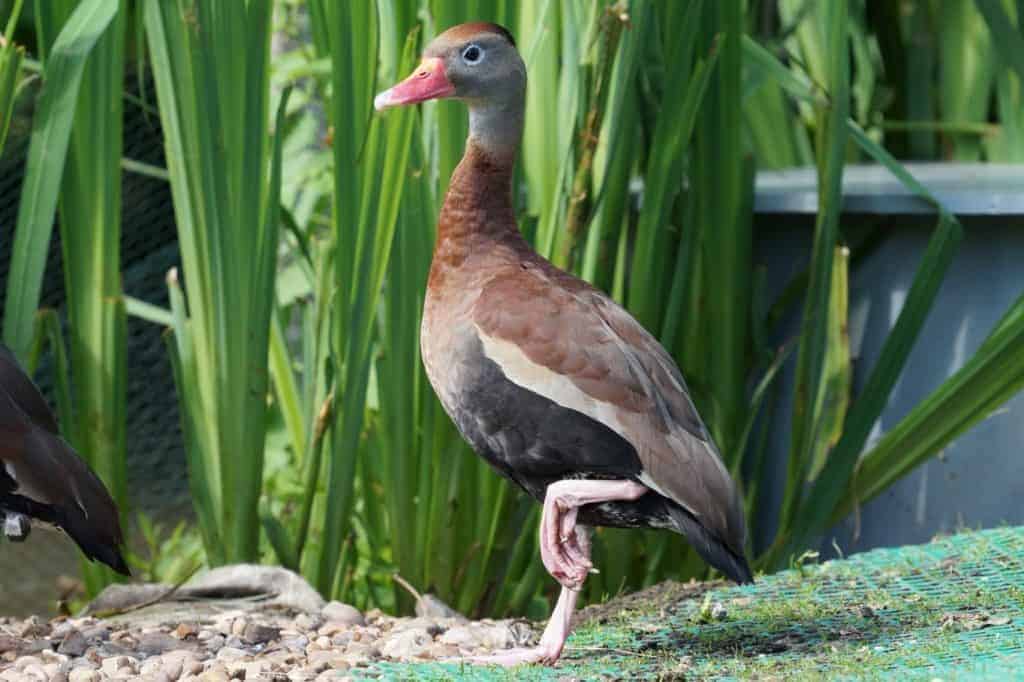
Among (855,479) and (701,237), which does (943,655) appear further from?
(701,237)

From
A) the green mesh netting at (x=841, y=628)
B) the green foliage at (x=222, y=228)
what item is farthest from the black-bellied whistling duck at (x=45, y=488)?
the green mesh netting at (x=841, y=628)

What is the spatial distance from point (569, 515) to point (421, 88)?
2.90ft

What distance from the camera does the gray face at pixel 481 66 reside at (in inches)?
120

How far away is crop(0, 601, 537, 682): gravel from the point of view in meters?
2.80

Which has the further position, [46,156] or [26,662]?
[46,156]

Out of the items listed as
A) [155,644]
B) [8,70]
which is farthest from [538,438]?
[8,70]

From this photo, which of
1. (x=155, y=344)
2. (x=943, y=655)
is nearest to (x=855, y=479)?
(x=943, y=655)

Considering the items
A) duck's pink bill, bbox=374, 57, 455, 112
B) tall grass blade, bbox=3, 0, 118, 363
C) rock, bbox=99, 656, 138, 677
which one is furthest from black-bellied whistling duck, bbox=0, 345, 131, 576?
duck's pink bill, bbox=374, 57, 455, 112

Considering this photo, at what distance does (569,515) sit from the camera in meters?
2.77

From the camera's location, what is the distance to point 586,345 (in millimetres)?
2797

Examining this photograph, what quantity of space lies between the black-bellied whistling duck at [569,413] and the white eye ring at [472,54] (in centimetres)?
9

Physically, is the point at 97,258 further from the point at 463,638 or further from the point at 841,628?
the point at 841,628

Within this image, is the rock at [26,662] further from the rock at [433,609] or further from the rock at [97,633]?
the rock at [433,609]

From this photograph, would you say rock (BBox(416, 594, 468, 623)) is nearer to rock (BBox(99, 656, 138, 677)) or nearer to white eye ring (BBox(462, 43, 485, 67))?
rock (BBox(99, 656, 138, 677))
